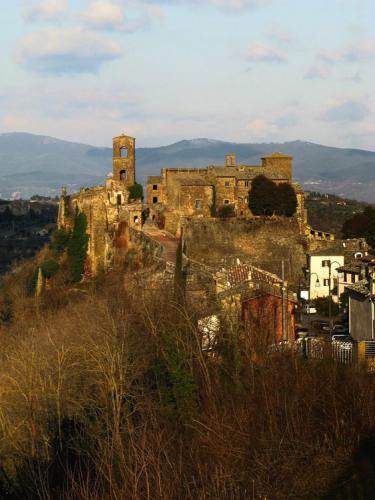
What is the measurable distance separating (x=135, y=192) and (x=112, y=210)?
282cm

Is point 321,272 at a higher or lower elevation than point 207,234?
lower

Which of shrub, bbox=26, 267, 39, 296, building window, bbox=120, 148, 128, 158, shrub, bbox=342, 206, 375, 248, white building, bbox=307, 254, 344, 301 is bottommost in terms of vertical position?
shrub, bbox=26, 267, 39, 296

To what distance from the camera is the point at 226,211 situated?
54.0m

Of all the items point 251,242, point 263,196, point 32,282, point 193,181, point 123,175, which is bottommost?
point 32,282

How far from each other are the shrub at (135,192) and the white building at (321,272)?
12505 millimetres

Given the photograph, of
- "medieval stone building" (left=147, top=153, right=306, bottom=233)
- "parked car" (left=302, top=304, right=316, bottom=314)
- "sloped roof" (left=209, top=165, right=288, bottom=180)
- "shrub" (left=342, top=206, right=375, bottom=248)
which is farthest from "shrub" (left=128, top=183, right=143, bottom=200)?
"parked car" (left=302, top=304, right=316, bottom=314)

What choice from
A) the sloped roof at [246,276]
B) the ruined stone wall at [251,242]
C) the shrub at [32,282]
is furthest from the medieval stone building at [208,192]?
the sloped roof at [246,276]

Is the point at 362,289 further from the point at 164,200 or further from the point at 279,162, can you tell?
the point at 279,162

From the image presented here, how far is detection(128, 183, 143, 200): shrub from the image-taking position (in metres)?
57.9

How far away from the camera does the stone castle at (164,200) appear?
5431 centimetres

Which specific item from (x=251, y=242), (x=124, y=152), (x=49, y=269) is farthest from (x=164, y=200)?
(x=251, y=242)

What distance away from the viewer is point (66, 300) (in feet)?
159

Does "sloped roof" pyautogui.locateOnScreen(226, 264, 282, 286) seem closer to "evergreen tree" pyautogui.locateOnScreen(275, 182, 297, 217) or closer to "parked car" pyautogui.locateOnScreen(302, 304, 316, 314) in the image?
"parked car" pyautogui.locateOnScreen(302, 304, 316, 314)

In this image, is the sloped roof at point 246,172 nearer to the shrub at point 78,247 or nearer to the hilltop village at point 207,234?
the hilltop village at point 207,234
